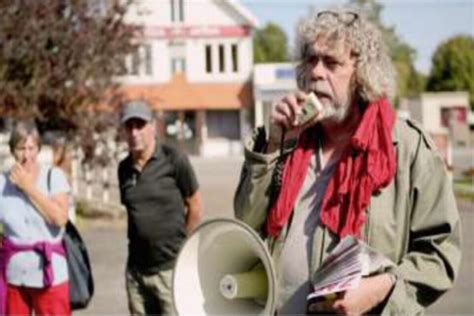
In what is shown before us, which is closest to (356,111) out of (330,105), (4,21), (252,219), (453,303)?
(330,105)

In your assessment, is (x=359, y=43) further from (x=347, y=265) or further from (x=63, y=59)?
(x=63, y=59)

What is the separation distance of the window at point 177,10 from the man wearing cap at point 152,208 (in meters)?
50.6

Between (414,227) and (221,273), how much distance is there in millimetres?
596

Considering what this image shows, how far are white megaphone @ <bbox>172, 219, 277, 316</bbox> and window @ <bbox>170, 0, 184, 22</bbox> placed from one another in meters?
54.1

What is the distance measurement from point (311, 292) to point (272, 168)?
0.38 metres

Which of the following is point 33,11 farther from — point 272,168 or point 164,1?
point 164,1

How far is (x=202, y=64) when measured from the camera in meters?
55.9

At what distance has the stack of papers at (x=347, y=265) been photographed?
272cm

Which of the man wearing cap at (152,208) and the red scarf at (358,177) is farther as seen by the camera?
the man wearing cap at (152,208)

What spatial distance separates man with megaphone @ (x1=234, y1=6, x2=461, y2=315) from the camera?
2.90 meters

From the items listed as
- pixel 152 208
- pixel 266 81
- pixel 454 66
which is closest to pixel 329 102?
pixel 152 208

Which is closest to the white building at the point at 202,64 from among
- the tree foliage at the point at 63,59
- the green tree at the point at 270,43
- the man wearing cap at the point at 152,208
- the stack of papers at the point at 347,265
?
the tree foliage at the point at 63,59

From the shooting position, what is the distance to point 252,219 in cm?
310

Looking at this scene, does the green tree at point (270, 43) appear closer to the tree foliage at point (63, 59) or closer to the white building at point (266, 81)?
the white building at point (266, 81)
